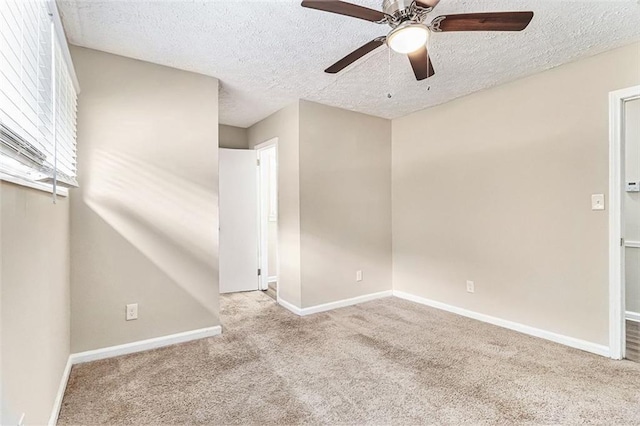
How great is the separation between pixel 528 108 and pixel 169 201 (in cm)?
329

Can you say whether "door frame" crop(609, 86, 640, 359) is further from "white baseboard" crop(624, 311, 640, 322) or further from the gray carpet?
"white baseboard" crop(624, 311, 640, 322)

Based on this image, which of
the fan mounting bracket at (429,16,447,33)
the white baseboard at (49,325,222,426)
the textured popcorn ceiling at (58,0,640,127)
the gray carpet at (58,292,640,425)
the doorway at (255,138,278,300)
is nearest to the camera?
the fan mounting bracket at (429,16,447,33)

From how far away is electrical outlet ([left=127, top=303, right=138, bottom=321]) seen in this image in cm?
248

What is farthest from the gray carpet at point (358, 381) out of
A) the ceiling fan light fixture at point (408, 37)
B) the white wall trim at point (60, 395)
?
the ceiling fan light fixture at point (408, 37)

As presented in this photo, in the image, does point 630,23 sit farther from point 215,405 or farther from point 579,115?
point 215,405

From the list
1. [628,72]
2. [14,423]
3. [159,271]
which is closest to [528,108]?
[628,72]

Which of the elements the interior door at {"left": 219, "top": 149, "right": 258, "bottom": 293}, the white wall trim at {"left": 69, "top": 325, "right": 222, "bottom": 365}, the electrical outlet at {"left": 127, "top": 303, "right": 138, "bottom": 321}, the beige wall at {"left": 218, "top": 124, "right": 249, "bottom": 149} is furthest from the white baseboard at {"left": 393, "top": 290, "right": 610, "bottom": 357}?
the beige wall at {"left": 218, "top": 124, "right": 249, "bottom": 149}

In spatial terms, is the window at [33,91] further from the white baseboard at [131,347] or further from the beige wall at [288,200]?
the beige wall at [288,200]

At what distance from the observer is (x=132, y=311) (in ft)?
8.18

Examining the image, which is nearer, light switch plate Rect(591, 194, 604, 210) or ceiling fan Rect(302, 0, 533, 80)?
ceiling fan Rect(302, 0, 533, 80)

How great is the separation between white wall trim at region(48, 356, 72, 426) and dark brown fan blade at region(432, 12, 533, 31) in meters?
2.80

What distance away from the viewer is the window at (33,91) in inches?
41.5

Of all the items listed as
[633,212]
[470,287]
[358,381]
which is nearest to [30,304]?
[358,381]

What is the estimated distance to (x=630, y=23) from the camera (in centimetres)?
204
